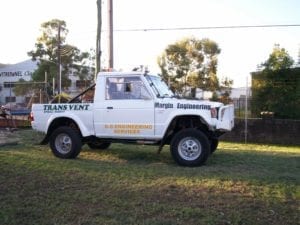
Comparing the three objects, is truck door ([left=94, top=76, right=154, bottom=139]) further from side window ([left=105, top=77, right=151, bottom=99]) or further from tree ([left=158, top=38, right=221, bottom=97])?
tree ([left=158, top=38, right=221, bottom=97])

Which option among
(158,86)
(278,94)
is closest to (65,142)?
(158,86)

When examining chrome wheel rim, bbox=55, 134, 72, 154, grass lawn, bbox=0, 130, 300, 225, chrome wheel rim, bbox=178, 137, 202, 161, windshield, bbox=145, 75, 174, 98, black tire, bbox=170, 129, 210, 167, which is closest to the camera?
grass lawn, bbox=0, 130, 300, 225

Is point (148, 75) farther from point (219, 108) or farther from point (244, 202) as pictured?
point (244, 202)

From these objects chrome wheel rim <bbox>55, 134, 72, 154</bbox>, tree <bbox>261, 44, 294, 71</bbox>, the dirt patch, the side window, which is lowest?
the dirt patch

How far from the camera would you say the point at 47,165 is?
991 centimetres

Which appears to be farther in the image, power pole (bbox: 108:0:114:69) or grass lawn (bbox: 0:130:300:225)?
power pole (bbox: 108:0:114:69)

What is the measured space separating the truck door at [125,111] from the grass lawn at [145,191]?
2.22 ft

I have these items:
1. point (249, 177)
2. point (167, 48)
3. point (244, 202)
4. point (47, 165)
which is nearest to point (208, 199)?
point (244, 202)

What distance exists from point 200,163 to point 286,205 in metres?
3.48

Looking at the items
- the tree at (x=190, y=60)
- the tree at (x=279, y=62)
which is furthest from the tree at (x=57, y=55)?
the tree at (x=279, y=62)

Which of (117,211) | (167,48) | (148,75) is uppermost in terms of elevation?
(167,48)

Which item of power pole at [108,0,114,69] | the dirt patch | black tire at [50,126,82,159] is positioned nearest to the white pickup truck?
black tire at [50,126,82,159]

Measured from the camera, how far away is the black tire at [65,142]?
36.7ft

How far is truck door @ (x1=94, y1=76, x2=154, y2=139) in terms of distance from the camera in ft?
34.8
